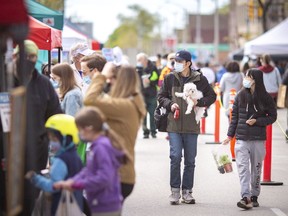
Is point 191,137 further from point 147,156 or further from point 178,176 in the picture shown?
point 147,156

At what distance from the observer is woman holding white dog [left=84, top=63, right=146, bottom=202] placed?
25.5 feet

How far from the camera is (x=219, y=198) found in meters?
12.8

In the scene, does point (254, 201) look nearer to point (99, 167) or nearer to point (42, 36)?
point (42, 36)

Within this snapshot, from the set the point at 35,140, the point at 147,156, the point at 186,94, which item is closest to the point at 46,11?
the point at 147,156

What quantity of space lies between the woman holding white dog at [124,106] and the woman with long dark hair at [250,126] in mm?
3859

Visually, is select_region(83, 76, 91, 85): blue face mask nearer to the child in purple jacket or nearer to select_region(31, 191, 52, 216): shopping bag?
select_region(31, 191, 52, 216): shopping bag

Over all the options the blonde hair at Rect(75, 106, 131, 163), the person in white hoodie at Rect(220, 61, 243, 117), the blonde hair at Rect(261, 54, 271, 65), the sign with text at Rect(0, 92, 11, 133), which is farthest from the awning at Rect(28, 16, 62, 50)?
the blonde hair at Rect(261, 54, 271, 65)

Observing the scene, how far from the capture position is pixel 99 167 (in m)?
7.05

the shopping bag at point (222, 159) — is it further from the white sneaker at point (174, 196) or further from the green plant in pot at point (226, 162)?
the white sneaker at point (174, 196)

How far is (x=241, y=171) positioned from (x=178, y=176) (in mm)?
756

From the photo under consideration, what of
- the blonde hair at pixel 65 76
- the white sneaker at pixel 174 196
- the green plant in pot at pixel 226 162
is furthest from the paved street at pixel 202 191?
the blonde hair at pixel 65 76

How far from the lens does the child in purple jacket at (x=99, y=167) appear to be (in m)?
7.04

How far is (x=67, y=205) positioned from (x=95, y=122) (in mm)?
817

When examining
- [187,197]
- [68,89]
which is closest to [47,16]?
[187,197]
